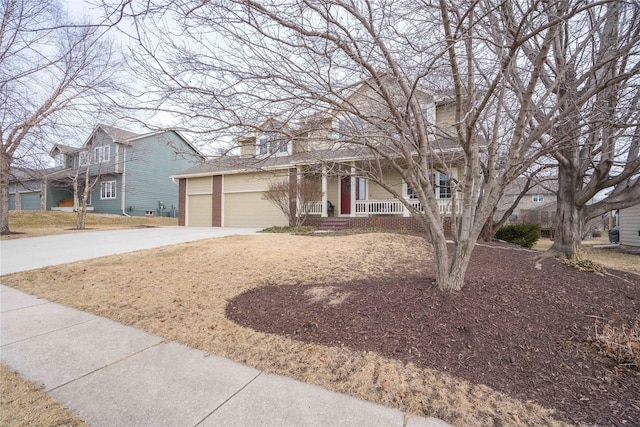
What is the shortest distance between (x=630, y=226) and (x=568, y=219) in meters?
9.80

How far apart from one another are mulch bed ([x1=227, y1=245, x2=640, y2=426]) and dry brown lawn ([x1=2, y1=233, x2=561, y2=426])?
204 millimetres

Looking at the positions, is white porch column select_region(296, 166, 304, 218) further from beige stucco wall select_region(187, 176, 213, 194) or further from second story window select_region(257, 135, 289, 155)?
second story window select_region(257, 135, 289, 155)

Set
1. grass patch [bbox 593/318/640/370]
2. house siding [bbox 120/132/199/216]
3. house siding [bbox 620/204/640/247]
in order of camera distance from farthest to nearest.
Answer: house siding [bbox 120/132/199/216] → house siding [bbox 620/204/640/247] → grass patch [bbox 593/318/640/370]

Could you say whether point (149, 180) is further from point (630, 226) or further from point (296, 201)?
point (630, 226)

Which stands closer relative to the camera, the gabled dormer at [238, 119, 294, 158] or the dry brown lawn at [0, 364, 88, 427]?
the dry brown lawn at [0, 364, 88, 427]

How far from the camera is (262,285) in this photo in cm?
491

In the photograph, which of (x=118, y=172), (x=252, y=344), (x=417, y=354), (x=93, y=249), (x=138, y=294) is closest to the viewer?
(x=417, y=354)

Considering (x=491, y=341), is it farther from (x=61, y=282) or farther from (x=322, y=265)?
(x=61, y=282)

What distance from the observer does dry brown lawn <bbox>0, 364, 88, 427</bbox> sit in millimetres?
1936

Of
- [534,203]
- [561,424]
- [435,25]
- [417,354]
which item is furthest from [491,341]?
[534,203]

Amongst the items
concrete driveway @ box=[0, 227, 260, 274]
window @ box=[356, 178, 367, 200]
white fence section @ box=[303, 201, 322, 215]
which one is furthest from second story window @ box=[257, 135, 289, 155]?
window @ box=[356, 178, 367, 200]

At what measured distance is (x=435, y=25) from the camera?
11.3 ft

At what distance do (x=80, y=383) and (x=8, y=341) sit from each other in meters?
1.60

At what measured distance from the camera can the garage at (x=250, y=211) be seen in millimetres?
16391
